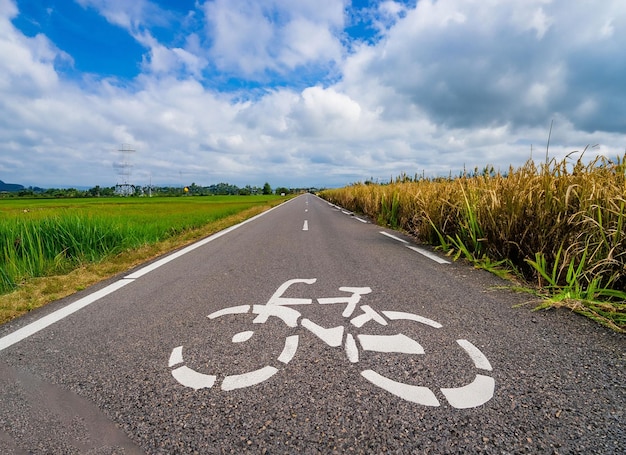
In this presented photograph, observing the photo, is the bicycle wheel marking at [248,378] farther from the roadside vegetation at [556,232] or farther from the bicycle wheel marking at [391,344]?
the roadside vegetation at [556,232]

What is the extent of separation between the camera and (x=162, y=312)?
Answer: 9.57 feet

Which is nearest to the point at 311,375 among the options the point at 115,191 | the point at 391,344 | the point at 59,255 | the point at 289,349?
the point at 289,349

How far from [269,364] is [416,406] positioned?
34.8 inches

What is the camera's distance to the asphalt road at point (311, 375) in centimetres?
140

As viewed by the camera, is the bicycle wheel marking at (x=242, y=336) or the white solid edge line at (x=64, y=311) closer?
the bicycle wheel marking at (x=242, y=336)

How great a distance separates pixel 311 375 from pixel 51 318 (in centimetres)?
257

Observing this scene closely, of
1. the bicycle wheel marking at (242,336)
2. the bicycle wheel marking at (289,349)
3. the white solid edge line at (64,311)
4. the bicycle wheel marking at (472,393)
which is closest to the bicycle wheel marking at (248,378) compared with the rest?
the bicycle wheel marking at (289,349)

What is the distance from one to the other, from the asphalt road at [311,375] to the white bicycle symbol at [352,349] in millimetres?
12

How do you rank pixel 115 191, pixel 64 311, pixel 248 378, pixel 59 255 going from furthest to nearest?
pixel 115 191 < pixel 59 255 < pixel 64 311 < pixel 248 378

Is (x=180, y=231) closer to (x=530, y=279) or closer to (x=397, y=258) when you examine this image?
(x=397, y=258)

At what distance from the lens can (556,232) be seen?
3672 mm

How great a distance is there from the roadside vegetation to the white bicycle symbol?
1.51 meters

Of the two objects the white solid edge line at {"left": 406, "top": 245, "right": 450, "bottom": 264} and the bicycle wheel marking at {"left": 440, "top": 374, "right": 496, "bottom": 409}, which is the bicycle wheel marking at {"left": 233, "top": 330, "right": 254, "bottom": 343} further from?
the white solid edge line at {"left": 406, "top": 245, "right": 450, "bottom": 264}

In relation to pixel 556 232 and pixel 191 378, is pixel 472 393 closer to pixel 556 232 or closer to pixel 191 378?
pixel 191 378
